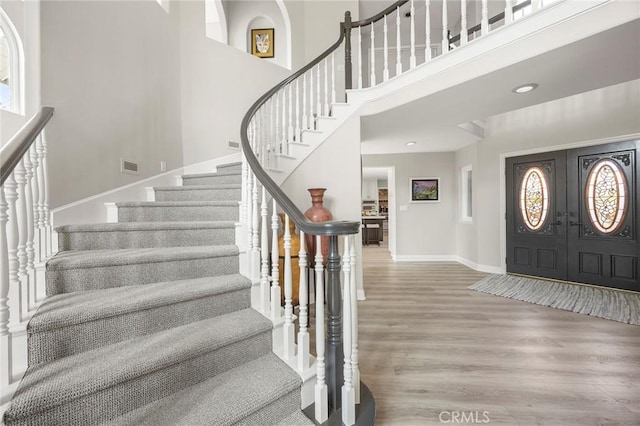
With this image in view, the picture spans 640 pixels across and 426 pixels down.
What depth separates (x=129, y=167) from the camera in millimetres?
2689

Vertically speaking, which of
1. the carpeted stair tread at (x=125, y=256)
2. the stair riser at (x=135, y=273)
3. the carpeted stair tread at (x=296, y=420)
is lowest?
Answer: the carpeted stair tread at (x=296, y=420)

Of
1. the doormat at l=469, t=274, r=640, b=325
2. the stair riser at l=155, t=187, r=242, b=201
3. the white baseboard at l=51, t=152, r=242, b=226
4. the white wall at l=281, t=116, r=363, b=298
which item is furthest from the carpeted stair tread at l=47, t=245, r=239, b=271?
the doormat at l=469, t=274, r=640, b=325

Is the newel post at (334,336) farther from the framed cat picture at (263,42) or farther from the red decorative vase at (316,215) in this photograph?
the framed cat picture at (263,42)

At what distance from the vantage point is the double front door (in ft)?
11.8

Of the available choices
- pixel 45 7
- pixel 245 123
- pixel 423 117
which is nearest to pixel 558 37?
pixel 423 117

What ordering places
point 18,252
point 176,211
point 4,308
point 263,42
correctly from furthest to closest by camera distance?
point 263,42
point 176,211
point 18,252
point 4,308

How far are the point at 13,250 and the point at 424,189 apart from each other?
6.13 m

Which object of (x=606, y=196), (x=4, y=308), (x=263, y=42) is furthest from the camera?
(x=263, y=42)

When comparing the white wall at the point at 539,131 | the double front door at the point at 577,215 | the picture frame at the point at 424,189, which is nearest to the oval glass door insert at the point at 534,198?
the double front door at the point at 577,215

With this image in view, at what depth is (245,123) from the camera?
2162 mm

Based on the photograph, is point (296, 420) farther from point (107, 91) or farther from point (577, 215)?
point (577, 215)

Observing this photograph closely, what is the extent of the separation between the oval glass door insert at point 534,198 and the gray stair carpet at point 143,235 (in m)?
4.73

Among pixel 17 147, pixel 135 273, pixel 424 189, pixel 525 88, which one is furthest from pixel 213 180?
pixel 424 189

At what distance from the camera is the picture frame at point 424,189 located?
237 inches
